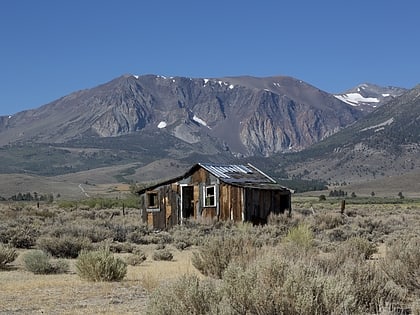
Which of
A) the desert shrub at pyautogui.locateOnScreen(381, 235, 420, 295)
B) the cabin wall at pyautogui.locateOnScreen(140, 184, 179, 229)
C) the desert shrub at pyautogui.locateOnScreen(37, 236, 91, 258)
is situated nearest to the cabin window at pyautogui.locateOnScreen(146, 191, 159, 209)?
the cabin wall at pyautogui.locateOnScreen(140, 184, 179, 229)

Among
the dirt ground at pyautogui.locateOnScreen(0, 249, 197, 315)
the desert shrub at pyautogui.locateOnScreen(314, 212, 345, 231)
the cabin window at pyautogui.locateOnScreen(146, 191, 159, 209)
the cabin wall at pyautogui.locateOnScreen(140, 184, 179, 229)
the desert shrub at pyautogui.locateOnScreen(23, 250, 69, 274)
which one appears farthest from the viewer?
the cabin window at pyautogui.locateOnScreen(146, 191, 159, 209)

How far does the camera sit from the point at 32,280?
13312 mm

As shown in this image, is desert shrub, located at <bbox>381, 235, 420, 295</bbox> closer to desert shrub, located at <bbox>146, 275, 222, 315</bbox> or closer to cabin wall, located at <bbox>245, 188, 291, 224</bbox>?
desert shrub, located at <bbox>146, 275, 222, 315</bbox>

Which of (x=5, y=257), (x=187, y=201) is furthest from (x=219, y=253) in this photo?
(x=187, y=201)

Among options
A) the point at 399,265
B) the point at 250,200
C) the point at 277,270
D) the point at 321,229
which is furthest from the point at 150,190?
the point at 277,270

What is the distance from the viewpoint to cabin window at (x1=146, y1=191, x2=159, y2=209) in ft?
109

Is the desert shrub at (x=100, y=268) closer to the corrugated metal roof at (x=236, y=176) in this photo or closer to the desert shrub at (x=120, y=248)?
the desert shrub at (x=120, y=248)

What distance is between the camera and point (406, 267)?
10.5 metres

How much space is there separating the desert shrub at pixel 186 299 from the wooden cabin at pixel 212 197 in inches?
873

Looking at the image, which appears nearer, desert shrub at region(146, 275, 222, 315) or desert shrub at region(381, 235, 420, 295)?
desert shrub at region(146, 275, 222, 315)

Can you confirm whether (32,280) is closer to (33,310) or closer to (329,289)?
(33,310)

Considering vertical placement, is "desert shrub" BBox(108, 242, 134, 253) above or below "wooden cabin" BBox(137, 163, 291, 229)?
below

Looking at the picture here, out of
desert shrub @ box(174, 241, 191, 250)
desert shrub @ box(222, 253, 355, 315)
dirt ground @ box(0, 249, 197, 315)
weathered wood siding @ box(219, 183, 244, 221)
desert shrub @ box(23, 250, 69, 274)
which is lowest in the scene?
desert shrub @ box(174, 241, 191, 250)

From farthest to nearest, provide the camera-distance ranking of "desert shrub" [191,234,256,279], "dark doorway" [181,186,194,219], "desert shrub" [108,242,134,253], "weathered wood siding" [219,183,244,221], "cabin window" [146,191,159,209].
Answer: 1. "cabin window" [146,191,159,209]
2. "dark doorway" [181,186,194,219]
3. "weathered wood siding" [219,183,244,221]
4. "desert shrub" [108,242,134,253]
5. "desert shrub" [191,234,256,279]
